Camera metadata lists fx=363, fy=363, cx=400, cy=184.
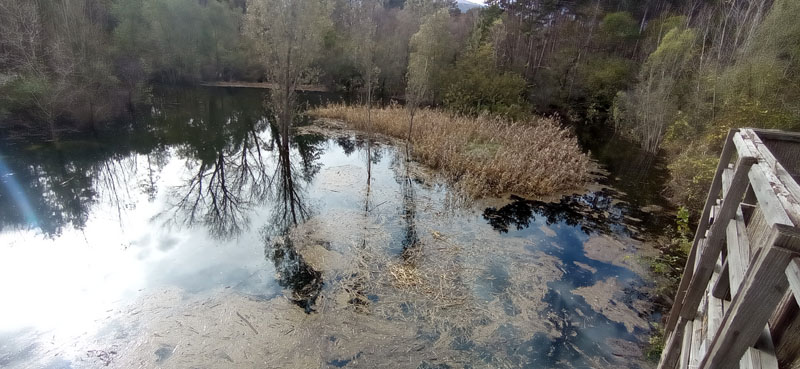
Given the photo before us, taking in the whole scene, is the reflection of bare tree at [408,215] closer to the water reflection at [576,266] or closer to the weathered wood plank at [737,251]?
the water reflection at [576,266]

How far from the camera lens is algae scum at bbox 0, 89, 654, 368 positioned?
3830mm

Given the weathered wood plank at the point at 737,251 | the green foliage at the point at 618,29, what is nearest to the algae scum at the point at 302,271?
the weathered wood plank at the point at 737,251

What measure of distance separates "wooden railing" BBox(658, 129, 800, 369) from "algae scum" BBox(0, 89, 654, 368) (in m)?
2.16

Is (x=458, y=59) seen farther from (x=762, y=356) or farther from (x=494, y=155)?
(x=762, y=356)

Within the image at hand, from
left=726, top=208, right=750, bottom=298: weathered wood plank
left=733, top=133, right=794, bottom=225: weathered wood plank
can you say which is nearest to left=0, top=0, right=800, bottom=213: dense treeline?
left=726, top=208, right=750, bottom=298: weathered wood plank

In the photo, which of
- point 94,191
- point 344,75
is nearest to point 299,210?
point 94,191

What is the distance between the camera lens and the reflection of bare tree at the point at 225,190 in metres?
6.73

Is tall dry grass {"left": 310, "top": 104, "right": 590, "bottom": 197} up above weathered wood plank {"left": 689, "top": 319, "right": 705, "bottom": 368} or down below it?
below

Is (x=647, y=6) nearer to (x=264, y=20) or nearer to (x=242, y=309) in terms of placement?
(x=264, y=20)

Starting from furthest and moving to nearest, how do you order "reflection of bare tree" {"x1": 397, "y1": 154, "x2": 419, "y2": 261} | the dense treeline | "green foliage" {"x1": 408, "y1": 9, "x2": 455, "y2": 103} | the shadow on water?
"green foliage" {"x1": 408, "y1": 9, "x2": 455, "y2": 103} → the dense treeline → "reflection of bare tree" {"x1": 397, "y1": 154, "x2": 419, "y2": 261} → the shadow on water

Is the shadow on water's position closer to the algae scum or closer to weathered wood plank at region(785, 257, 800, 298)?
the algae scum

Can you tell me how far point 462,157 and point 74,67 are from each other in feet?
42.1

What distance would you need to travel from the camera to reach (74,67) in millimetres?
11836

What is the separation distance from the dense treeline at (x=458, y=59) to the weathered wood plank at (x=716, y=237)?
226 inches
